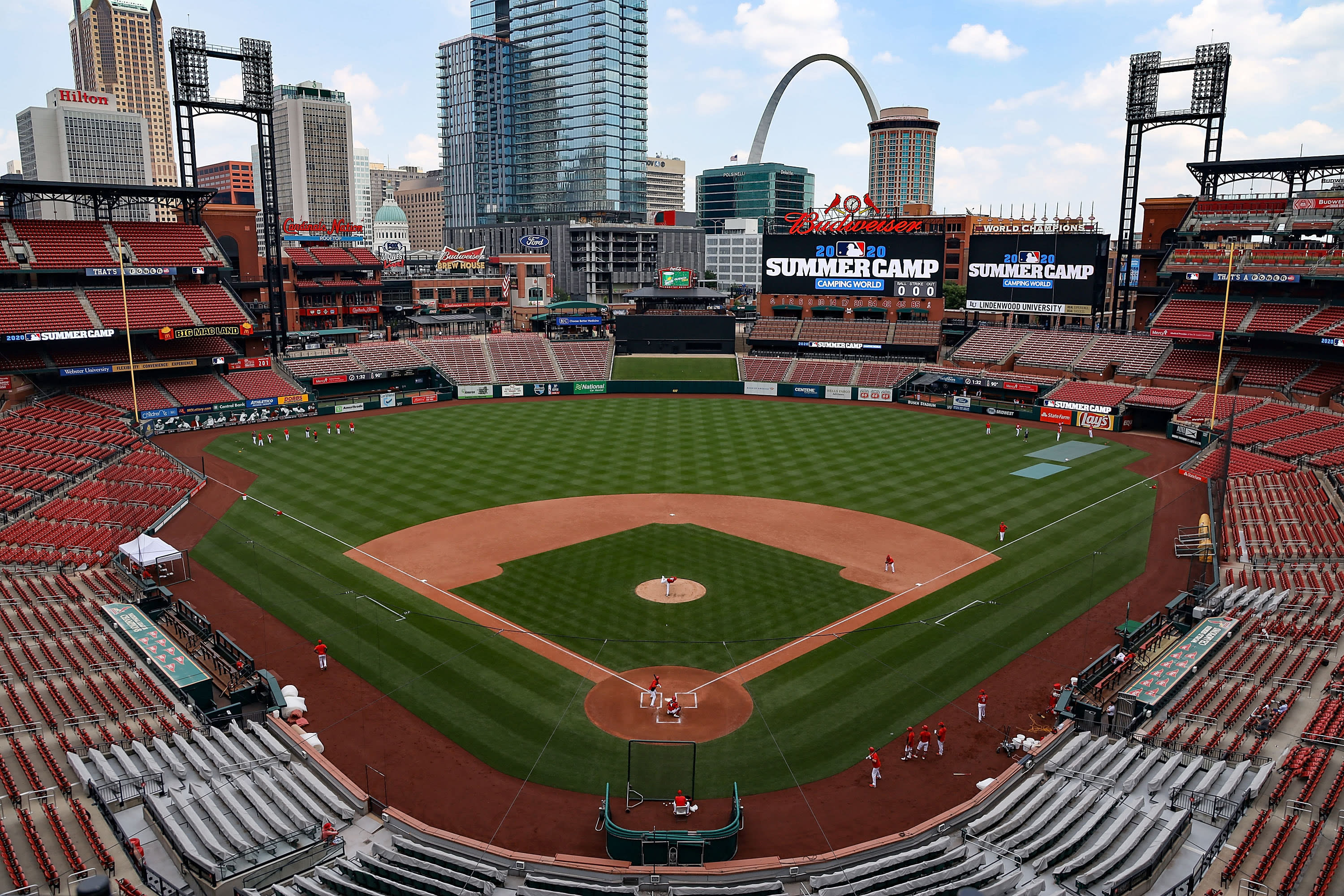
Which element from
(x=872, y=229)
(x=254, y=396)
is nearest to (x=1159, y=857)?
(x=254, y=396)

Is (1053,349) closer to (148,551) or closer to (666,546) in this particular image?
(666,546)

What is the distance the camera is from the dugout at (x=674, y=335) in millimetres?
87875

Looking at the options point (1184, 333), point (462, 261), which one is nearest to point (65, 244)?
point (462, 261)

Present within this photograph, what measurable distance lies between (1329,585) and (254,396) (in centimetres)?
6644

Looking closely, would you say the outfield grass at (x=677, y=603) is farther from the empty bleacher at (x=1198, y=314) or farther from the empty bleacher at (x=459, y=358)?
the empty bleacher at (x=459, y=358)

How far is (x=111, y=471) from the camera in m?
43.4

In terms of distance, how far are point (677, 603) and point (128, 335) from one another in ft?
141

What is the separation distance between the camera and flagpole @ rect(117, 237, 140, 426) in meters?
54.0

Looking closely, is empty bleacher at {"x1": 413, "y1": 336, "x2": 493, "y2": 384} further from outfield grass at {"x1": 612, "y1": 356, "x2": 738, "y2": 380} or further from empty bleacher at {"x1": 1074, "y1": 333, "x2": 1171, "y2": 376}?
empty bleacher at {"x1": 1074, "y1": 333, "x2": 1171, "y2": 376}

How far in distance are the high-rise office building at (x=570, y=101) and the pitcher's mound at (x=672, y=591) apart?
138 metres

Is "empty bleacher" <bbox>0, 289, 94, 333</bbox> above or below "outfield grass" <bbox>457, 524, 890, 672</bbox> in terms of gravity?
above

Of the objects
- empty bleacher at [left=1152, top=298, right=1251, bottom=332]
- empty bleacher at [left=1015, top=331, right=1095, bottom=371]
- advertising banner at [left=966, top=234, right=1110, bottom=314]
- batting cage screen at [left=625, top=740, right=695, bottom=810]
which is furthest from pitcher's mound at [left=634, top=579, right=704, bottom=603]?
advertising banner at [left=966, top=234, right=1110, bottom=314]

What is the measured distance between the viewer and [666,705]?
79.3ft

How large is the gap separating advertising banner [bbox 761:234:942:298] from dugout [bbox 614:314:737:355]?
19.9ft
